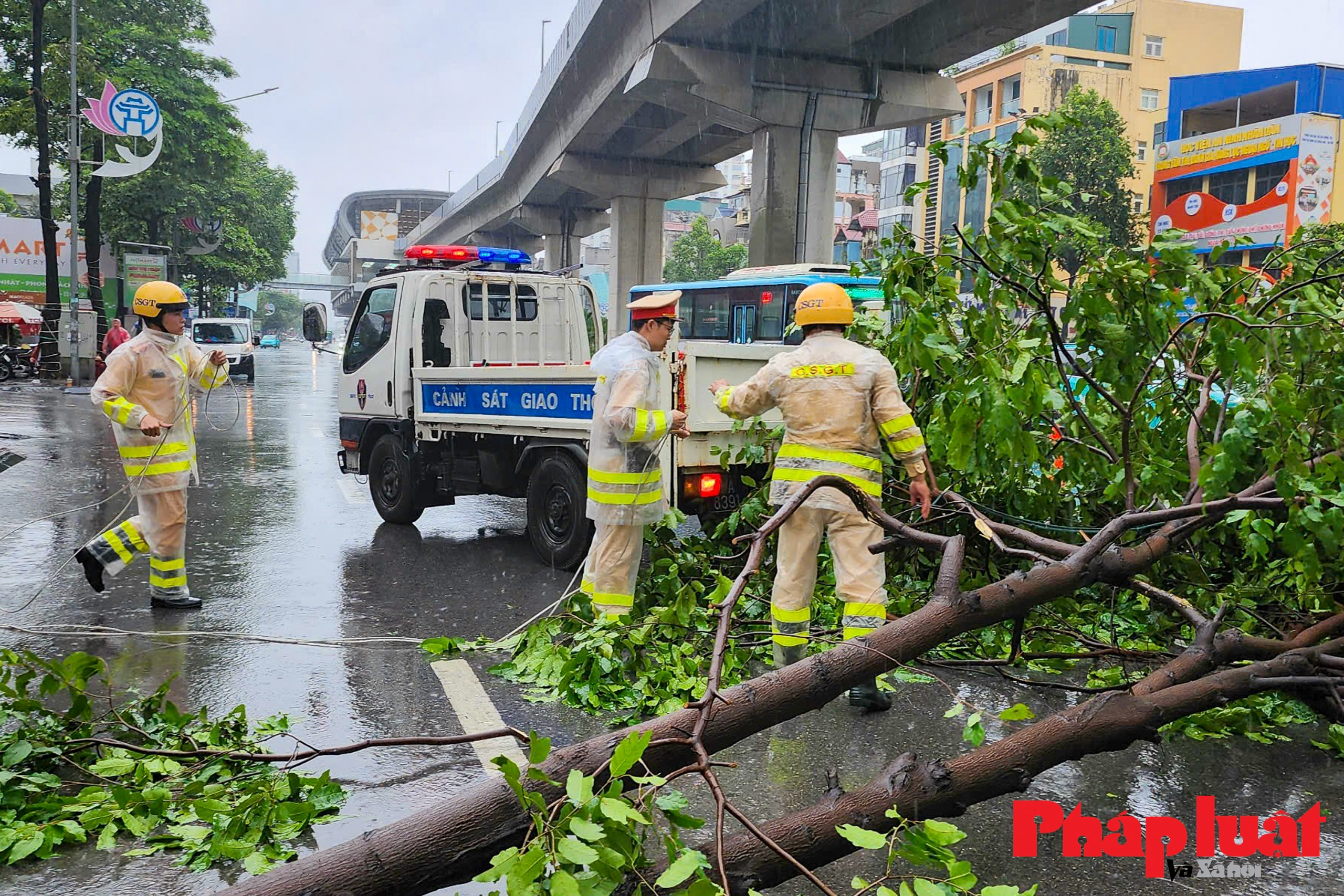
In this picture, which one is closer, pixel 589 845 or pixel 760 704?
pixel 589 845

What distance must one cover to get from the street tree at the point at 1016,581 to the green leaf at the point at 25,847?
1.21 m

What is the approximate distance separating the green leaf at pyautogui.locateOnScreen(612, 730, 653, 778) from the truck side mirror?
8.00m

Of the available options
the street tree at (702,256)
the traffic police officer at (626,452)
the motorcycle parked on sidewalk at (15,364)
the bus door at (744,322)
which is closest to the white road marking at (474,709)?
the traffic police officer at (626,452)

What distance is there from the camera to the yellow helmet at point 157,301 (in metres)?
6.71

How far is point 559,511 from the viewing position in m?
7.73

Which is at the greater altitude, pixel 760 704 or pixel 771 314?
pixel 771 314

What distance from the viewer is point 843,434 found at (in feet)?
16.8

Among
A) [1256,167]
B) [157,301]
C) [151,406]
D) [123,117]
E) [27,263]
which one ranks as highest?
[1256,167]

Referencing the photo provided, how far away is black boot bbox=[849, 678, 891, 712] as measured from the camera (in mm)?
4832

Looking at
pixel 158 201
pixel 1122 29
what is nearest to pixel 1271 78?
pixel 1122 29

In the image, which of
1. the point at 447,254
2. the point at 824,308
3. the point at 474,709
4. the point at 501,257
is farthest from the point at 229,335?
the point at 824,308

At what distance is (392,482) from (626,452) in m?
4.21

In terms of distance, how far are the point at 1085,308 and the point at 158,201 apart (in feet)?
138

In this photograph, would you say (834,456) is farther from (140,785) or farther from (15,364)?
(15,364)
